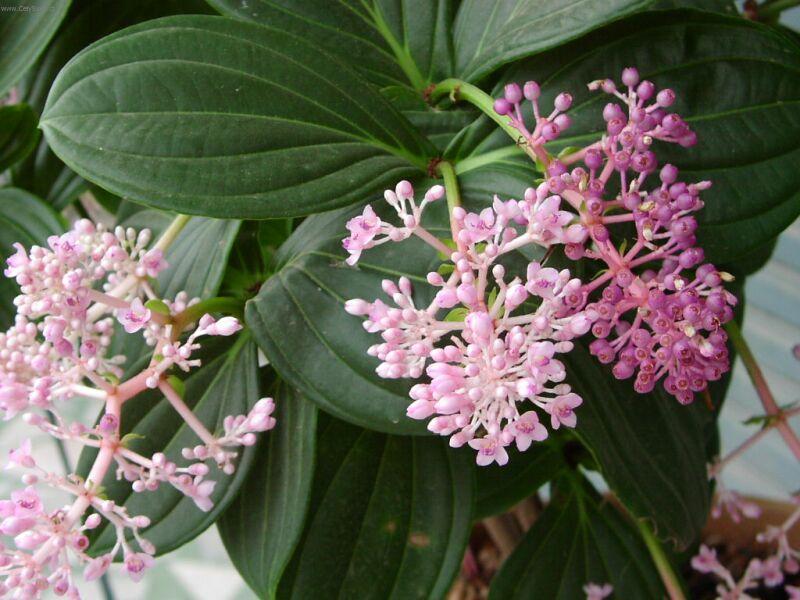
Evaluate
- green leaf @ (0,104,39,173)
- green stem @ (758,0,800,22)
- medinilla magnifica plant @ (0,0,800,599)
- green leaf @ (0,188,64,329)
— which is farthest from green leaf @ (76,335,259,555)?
green stem @ (758,0,800,22)

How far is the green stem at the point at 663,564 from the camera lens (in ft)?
2.47

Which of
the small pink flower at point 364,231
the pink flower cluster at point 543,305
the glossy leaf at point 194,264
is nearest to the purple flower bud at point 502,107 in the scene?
A: the pink flower cluster at point 543,305

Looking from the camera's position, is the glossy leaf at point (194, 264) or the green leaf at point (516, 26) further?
the glossy leaf at point (194, 264)

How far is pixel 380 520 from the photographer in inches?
24.6

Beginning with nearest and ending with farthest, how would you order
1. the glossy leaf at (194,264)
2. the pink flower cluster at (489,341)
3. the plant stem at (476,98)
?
the pink flower cluster at (489,341) → the plant stem at (476,98) → the glossy leaf at (194,264)

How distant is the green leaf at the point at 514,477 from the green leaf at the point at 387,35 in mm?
334

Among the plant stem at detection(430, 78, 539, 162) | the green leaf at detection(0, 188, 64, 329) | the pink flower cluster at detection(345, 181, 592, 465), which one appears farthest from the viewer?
the green leaf at detection(0, 188, 64, 329)

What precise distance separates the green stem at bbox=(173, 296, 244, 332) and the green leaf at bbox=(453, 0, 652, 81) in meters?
0.23

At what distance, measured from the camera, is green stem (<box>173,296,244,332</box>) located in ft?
1.72

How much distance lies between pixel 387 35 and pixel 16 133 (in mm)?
381

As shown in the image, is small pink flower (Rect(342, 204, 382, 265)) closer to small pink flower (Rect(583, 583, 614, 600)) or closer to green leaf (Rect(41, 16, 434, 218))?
green leaf (Rect(41, 16, 434, 218))

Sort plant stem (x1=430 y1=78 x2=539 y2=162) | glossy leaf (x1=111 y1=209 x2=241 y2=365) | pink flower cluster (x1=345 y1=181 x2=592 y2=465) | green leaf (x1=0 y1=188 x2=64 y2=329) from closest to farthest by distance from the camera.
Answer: pink flower cluster (x1=345 y1=181 x2=592 y2=465) < plant stem (x1=430 y1=78 x2=539 y2=162) < glossy leaf (x1=111 y1=209 x2=241 y2=365) < green leaf (x1=0 y1=188 x2=64 y2=329)

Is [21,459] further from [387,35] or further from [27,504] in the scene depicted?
[387,35]

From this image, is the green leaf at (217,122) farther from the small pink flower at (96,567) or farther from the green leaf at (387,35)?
the small pink flower at (96,567)
